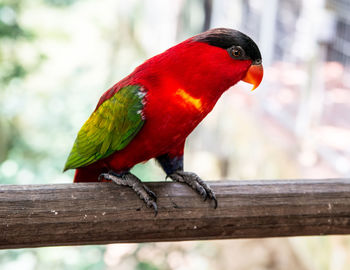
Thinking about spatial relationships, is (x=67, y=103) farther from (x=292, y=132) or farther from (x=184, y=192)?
(x=184, y=192)

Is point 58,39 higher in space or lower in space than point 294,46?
lower

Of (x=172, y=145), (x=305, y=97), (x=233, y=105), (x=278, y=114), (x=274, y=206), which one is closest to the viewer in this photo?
(x=274, y=206)

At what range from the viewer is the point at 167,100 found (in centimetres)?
115

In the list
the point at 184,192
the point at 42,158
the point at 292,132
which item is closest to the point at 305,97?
the point at 292,132

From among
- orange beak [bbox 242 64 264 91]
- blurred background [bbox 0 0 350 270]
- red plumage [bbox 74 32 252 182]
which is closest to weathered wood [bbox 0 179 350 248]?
red plumage [bbox 74 32 252 182]

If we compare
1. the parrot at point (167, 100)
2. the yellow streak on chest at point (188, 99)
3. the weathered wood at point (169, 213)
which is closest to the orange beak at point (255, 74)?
the parrot at point (167, 100)

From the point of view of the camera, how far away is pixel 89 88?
16.8ft

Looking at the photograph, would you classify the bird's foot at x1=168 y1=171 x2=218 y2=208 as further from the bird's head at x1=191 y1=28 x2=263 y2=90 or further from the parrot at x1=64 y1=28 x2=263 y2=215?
the bird's head at x1=191 y1=28 x2=263 y2=90

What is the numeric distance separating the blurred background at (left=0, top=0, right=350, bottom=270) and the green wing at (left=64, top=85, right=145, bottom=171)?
5.33ft

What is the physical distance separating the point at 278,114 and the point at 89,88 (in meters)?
2.21

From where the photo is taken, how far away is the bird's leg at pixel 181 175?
115 cm

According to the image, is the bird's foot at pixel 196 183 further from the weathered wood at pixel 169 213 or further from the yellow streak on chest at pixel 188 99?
the yellow streak on chest at pixel 188 99

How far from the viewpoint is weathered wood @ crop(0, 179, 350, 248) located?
1.01 meters

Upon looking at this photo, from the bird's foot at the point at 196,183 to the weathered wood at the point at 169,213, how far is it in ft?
0.06
